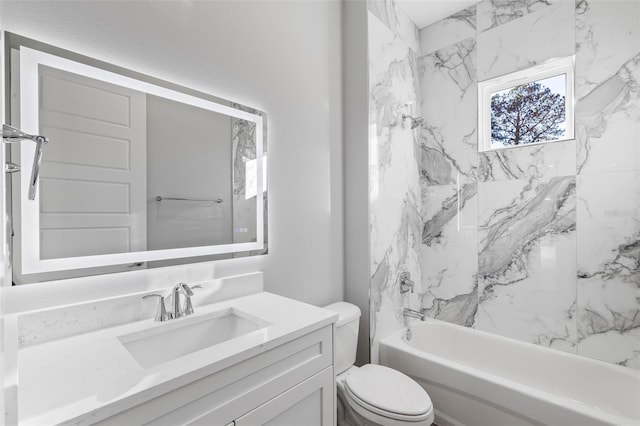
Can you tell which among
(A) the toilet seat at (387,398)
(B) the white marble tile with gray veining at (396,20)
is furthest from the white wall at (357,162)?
(A) the toilet seat at (387,398)

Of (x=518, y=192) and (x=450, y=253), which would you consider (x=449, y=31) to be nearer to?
(x=518, y=192)

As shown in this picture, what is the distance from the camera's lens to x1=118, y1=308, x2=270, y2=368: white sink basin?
1.06 m

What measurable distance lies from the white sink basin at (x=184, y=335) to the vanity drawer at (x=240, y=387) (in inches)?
6.5

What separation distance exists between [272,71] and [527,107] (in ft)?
5.98

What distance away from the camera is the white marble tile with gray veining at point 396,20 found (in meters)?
2.12

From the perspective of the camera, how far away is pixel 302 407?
3.63 ft

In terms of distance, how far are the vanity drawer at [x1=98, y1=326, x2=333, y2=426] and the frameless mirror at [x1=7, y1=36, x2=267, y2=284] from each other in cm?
57

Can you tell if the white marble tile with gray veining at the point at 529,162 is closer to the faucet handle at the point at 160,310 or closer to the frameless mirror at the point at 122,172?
the frameless mirror at the point at 122,172

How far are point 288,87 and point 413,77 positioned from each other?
130 centimetres

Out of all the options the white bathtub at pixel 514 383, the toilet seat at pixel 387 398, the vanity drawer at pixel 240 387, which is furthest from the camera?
the white bathtub at pixel 514 383

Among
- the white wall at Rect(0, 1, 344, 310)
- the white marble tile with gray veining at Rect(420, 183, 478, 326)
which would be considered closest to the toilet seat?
the white wall at Rect(0, 1, 344, 310)

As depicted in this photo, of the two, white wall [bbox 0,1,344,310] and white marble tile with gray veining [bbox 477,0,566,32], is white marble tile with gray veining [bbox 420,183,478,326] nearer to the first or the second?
white wall [bbox 0,1,344,310]

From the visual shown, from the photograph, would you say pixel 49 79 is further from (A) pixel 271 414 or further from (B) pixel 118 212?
(A) pixel 271 414

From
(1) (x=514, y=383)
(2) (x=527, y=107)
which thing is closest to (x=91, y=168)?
(1) (x=514, y=383)
